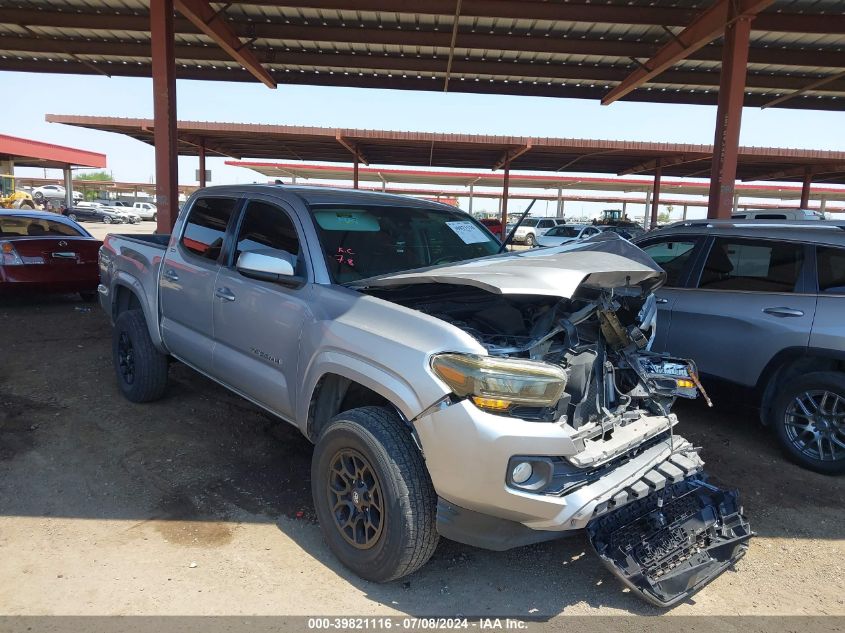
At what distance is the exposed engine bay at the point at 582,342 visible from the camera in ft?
9.25

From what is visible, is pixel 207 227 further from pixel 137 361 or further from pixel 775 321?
pixel 775 321

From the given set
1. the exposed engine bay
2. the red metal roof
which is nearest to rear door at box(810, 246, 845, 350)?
the exposed engine bay

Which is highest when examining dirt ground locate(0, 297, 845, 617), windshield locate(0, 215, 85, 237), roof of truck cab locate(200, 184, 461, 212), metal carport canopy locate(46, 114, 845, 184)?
metal carport canopy locate(46, 114, 845, 184)

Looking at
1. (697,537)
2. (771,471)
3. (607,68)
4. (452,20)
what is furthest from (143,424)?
(607,68)

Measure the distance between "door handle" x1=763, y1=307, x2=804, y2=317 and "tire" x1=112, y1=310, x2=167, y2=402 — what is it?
16.3 feet

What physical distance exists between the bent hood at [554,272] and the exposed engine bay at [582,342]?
143 millimetres

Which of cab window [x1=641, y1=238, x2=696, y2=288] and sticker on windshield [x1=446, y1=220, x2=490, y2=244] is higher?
sticker on windshield [x1=446, y1=220, x2=490, y2=244]

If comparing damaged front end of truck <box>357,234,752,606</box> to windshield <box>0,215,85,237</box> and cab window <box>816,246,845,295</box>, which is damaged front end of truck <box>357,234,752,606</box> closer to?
cab window <box>816,246,845,295</box>

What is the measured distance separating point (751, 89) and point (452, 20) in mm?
6756

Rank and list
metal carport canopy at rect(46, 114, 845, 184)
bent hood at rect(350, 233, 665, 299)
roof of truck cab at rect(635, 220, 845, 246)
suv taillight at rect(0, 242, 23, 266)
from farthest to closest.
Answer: metal carport canopy at rect(46, 114, 845, 184) < suv taillight at rect(0, 242, 23, 266) < roof of truck cab at rect(635, 220, 845, 246) < bent hood at rect(350, 233, 665, 299)

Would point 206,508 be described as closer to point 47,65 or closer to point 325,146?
point 47,65

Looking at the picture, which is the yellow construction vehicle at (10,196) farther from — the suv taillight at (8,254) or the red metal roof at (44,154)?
the suv taillight at (8,254)

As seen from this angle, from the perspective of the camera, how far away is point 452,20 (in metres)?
9.90

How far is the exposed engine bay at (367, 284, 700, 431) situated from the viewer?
282 centimetres
